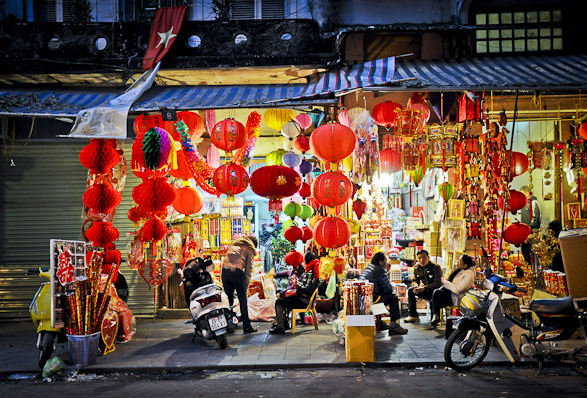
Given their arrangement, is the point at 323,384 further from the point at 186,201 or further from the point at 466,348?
the point at 186,201

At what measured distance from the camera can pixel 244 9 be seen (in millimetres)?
11352

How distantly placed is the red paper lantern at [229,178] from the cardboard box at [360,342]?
3.06 m

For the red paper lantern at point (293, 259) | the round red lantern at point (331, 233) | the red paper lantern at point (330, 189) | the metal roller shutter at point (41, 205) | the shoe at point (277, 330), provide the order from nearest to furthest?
the red paper lantern at point (330, 189), the round red lantern at point (331, 233), the shoe at point (277, 330), the red paper lantern at point (293, 259), the metal roller shutter at point (41, 205)

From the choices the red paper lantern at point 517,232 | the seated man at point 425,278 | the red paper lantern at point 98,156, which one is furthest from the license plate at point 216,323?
the red paper lantern at point 517,232

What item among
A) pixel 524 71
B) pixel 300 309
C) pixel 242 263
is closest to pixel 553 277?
pixel 524 71

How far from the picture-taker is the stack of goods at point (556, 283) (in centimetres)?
1072

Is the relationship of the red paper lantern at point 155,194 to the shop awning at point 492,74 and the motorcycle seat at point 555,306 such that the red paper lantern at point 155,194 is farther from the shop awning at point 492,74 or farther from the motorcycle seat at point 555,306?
the motorcycle seat at point 555,306

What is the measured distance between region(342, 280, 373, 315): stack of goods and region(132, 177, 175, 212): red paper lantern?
3.33 metres

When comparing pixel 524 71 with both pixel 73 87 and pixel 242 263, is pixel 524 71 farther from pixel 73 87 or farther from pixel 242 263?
pixel 73 87

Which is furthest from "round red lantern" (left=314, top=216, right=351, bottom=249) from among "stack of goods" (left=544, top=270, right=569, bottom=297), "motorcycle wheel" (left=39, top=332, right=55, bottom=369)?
"stack of goods" (left=544, top=270, right=569, bottom=297)

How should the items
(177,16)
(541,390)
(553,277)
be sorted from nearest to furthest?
1. (541,390)
2. (177,16)
3. (553,277)

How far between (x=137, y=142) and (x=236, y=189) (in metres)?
1.87

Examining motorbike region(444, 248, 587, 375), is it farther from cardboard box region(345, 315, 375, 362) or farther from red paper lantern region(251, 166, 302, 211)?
red paper lantern region(251, 166, 302, 211)

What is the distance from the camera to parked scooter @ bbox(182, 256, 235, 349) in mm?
9250
